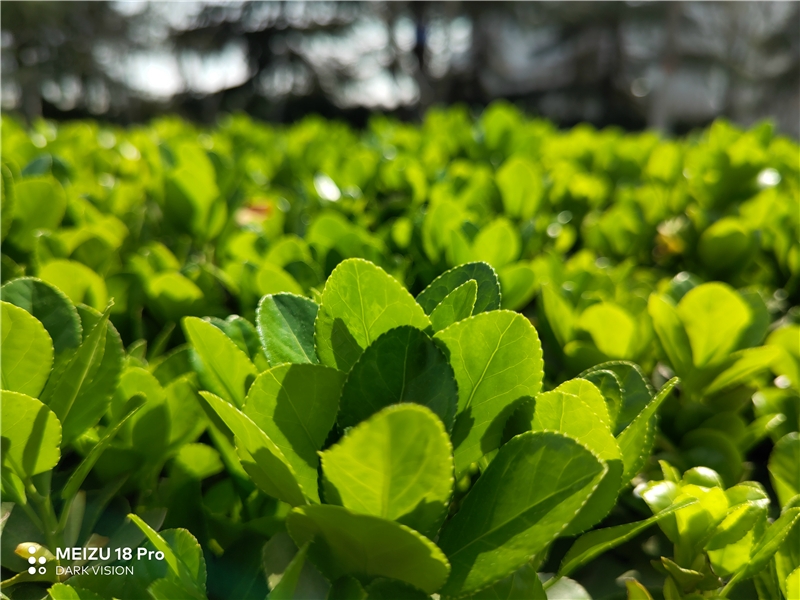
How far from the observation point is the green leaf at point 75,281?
106 centimetres

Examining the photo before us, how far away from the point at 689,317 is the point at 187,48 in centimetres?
2920

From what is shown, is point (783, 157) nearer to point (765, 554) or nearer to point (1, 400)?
point (765, 554)

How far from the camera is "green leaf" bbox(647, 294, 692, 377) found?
102 cm

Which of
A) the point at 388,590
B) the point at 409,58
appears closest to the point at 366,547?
the point at 388,590

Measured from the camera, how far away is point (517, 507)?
567 millimetres

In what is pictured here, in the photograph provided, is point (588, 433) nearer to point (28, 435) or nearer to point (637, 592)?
point (637, 592)

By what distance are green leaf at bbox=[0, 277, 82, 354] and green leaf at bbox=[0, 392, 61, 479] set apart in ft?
0.54

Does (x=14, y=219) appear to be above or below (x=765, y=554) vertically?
above

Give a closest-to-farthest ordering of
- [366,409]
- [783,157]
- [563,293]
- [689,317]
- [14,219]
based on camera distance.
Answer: [366,409]
[689,317]
[563,293]
[14,219]
[783,157]

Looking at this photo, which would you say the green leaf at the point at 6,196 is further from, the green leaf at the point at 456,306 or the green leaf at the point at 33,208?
the green leaf at the point at 456,306

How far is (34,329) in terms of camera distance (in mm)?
690

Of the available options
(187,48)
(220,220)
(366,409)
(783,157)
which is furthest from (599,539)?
(187,48)

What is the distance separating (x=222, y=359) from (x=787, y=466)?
729mm

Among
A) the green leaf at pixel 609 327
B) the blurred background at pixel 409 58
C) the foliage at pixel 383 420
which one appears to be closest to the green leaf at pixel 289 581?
the foliage at pixel 383 420
